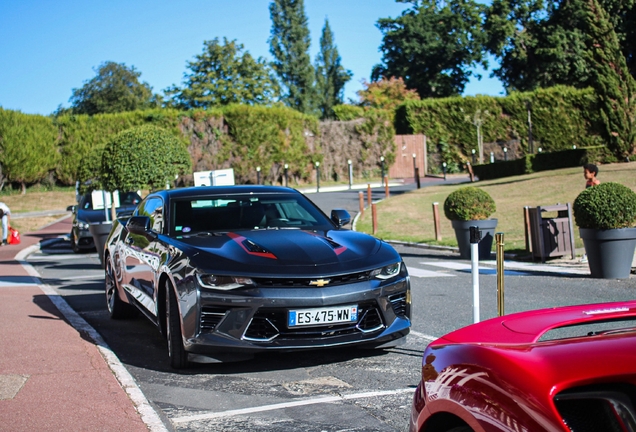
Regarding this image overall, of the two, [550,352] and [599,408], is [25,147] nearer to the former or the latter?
[550,352]

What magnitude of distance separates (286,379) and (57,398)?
5.65 ft

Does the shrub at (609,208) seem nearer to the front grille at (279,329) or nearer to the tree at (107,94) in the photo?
the front grille at (279,329)

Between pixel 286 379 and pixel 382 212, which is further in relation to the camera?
pixel 382 212

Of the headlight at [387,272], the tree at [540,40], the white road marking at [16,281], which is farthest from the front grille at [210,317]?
the tree at [540,40]

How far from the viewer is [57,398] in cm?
553

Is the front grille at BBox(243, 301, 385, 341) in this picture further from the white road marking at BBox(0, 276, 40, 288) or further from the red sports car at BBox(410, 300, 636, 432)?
the white road marking at BBox(0, 276, 40, 288)

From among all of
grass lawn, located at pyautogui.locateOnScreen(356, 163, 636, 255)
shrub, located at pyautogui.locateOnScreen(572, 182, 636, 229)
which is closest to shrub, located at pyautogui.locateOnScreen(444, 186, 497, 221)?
grass lawn, located at pyautogui.locateOnScreen(356, 163, 636, 255)

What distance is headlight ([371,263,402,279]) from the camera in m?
6.21

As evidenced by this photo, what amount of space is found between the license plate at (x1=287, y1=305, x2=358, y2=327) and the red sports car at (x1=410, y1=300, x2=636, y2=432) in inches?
111

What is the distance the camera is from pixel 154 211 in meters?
8.09

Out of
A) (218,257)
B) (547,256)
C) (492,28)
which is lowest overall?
(547,256)

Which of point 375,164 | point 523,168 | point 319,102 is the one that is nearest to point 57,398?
point 523,168

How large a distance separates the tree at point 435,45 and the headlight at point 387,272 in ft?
206

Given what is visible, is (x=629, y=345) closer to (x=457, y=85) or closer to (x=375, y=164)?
(x=375, y=164)
